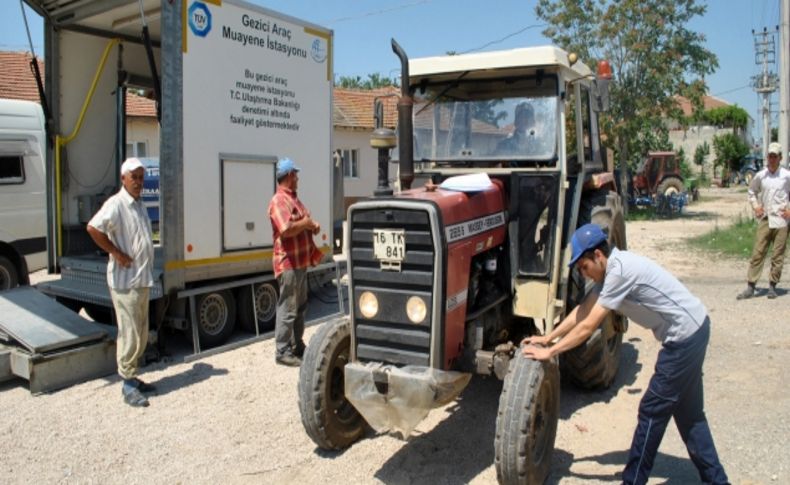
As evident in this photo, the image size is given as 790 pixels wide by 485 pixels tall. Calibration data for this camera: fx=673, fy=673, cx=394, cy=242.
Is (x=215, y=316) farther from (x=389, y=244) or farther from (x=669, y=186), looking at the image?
(x=669, y=186)

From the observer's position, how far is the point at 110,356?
20.6 ft

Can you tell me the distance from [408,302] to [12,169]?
739cm

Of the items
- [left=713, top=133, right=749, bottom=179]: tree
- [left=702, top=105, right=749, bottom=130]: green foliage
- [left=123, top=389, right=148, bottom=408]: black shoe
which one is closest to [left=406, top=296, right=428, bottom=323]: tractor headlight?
[left=123, top=389, right=148, bottom=408]: black shoe

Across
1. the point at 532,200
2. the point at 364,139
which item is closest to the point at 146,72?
the point at 532,200

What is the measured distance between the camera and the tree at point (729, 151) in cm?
4541

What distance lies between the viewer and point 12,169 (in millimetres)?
9008

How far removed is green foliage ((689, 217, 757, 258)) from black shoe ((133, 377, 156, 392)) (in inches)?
427

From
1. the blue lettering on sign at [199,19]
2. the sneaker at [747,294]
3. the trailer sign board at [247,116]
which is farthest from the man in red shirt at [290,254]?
the sneaker at [747,294]

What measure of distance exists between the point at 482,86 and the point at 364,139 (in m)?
18.4

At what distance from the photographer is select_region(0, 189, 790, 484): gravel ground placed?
4.22m

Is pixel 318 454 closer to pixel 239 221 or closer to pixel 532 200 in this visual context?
pixel 532 200

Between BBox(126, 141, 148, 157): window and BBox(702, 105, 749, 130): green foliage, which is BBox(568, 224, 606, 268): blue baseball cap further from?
BBox(702, 105, 749, 130): green foliage

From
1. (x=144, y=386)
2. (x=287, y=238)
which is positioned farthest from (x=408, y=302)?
(x=144, y=386)

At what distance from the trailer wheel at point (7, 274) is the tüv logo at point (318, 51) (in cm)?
501
